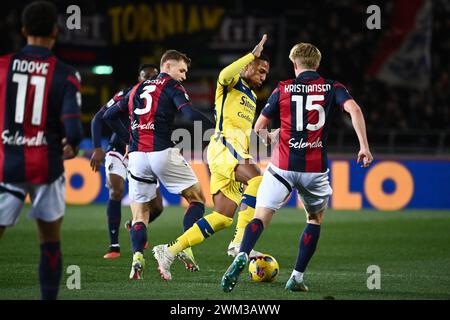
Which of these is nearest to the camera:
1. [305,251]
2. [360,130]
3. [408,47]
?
[360,130]

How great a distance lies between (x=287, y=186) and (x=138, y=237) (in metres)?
1.80

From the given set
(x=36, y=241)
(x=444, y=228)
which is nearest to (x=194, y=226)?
(x=36, y=241)

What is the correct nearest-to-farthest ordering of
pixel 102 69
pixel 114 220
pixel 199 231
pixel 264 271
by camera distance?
1. pixel 264 271
2. pixel 199 231
3. pixel 114 220
4. pixel 102 69

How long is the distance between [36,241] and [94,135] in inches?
128

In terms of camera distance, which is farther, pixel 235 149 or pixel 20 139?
pixel 235 149

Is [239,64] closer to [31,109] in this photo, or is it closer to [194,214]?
[194,214]

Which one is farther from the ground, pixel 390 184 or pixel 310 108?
pixel 310 108

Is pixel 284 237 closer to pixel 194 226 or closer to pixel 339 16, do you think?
pixel 194 226

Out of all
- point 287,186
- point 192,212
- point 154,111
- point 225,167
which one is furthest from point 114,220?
point 287,186

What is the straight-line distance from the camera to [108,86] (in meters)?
19.8

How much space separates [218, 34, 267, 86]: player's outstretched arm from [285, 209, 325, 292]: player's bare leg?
1.63 meters

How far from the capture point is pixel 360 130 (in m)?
7.68

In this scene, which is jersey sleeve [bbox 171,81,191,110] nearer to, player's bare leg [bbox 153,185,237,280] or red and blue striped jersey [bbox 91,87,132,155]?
red and blue striped jersey [bbox 91,87,132,155]

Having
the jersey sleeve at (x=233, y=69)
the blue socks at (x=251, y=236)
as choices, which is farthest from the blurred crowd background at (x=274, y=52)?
the blue socks at (x=251, y=236)
